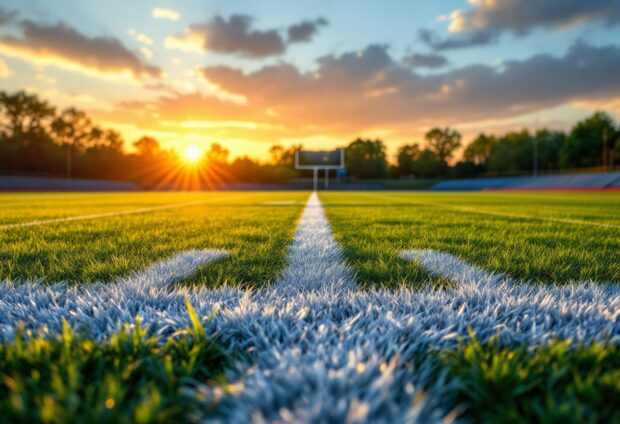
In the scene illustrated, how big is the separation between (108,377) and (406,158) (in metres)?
86.6

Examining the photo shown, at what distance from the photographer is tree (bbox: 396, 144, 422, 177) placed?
271 ft

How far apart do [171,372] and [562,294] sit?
4.79 feet

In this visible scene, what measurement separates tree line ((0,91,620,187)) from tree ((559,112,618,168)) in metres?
0.13

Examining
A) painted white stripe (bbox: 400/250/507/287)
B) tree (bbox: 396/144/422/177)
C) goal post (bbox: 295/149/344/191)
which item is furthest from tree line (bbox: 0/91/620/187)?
painted white stripe (bbox: 400/250/507/287)

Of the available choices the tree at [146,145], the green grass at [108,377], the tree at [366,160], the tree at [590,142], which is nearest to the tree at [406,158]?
the tree at [366,160]

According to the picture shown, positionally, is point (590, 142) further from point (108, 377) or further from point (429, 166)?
point (108, 377)

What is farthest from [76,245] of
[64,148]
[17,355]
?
[64,148]

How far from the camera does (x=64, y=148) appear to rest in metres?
56.2

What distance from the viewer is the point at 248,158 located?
72.4 m

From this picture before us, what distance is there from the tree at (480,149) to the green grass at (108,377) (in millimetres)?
88832

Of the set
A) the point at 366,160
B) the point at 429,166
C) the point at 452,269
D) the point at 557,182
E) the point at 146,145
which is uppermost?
the point at 146,145

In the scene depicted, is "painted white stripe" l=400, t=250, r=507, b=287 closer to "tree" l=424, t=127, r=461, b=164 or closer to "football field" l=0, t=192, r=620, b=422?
"football field" l=0, t=192, r=620, b=422

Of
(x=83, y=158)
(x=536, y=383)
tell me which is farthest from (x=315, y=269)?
(x=83, y=158)

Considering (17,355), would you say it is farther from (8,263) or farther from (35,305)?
(8,263)
